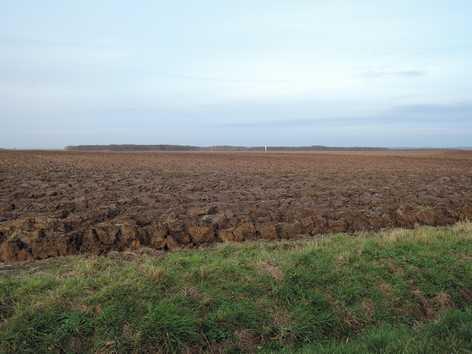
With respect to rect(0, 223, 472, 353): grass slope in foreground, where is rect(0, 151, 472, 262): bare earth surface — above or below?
above

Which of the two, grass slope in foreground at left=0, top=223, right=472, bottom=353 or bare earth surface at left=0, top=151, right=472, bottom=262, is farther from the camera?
bare earth surface at left=0, top=151, right=472, bottom=262

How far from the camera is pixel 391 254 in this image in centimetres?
880

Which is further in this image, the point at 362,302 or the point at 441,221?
the point at 441,221

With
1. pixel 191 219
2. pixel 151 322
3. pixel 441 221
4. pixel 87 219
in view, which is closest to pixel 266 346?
pixel 151 322

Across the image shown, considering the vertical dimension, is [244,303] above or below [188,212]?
below

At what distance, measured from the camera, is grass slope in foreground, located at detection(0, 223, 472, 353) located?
231 inches

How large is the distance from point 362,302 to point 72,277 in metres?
4.83

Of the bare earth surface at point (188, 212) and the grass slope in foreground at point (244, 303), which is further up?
the bare earth surface at point (188, 212)

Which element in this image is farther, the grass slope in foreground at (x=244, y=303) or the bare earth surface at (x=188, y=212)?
the bare earth surface at (x=188, y=212)

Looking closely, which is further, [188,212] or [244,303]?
[188,212]

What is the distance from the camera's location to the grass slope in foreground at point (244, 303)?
587 cm

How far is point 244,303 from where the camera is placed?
6.70 meters

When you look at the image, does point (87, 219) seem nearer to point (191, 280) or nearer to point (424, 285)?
point (191, 280)

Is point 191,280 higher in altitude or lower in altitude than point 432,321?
higher
